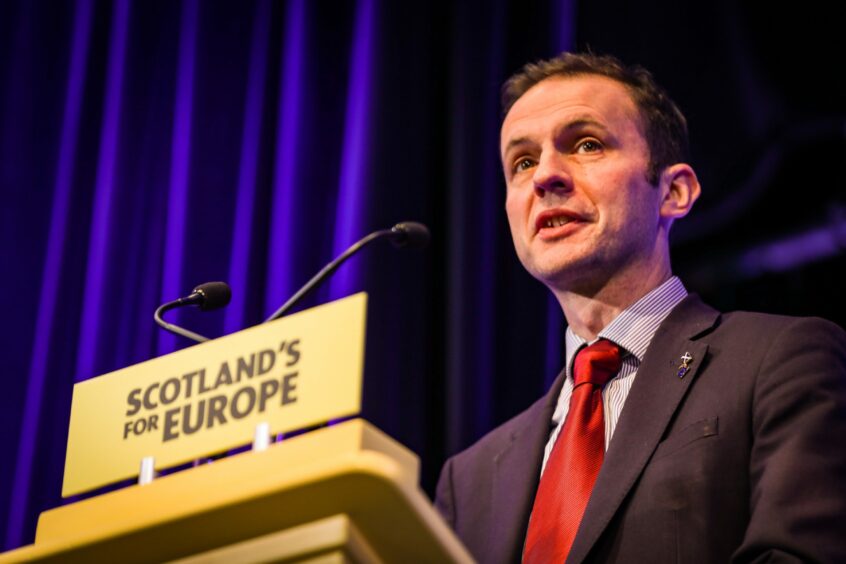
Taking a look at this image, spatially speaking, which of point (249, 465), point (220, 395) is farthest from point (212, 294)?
point (249, 465)

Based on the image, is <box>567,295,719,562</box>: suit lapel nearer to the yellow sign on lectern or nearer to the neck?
the neck

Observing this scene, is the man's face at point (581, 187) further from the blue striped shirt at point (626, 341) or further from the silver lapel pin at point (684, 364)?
the silver lapel pin at point (684, 364)

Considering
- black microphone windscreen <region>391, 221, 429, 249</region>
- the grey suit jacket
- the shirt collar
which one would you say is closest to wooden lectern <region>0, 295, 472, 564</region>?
the grey suit jacket

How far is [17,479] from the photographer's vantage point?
262cm

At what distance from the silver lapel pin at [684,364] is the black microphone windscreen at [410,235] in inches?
21.2

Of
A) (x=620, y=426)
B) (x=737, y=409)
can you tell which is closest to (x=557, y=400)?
(x=620, y=426)

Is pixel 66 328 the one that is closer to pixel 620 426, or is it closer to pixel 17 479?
pixel 17 479

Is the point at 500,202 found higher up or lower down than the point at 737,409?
higher up

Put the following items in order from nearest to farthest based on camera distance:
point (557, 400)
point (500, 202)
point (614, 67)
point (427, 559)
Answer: point (427, 559)
point (557, 400)
point (614, 67)
point (500, 202)

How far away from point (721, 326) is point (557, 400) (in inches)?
16.5

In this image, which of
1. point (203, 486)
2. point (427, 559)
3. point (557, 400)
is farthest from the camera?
point (557, 400)

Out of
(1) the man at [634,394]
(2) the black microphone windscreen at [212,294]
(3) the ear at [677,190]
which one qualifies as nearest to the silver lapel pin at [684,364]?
(1) the man at [634,394]

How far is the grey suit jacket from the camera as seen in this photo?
1465 mm

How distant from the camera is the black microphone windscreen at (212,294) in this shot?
69.6 inches
